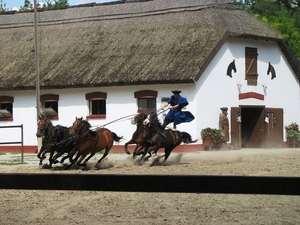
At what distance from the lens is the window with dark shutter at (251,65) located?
108 ft

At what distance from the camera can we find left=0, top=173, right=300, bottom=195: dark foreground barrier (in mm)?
5754

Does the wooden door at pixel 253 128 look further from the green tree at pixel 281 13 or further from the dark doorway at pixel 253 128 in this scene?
the green tree at pixel 281 13

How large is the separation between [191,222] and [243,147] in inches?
934

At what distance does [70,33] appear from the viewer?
120ft

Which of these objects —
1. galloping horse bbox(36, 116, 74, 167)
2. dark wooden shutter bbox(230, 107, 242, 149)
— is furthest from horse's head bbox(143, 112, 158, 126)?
dark wooden shutter bbox(230, 107, 242, 149)

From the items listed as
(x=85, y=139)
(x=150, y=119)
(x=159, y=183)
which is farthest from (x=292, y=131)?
(x=159, y=183)

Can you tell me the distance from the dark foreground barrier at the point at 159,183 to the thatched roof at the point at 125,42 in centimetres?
2309

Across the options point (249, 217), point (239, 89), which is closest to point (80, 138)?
point (249, 217)

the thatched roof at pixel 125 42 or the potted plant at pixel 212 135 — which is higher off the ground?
the thatched roof at pixel 125 42

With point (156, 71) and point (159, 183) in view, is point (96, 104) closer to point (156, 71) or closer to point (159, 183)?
point (156, 71)

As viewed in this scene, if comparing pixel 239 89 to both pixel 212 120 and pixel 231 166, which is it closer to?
pixel 212 120

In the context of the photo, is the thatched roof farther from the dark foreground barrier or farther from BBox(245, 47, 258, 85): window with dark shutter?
the dark foreground barrier

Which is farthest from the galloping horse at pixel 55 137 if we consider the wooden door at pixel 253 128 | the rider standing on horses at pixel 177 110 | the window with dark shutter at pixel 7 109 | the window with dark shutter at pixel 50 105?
the wooden door at pixel 253 128

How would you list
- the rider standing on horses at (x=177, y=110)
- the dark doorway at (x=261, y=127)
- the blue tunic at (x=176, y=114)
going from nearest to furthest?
the rider standing on horses at (x=177, y=110)
the blue tunic at (x=176, y=114)
the dark doorway at (x=261, y=127)
